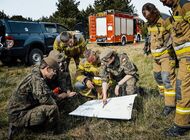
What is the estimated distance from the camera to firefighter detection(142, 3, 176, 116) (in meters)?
4.72

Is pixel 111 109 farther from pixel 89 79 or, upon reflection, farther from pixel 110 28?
pixel 110 28

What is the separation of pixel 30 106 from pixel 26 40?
25.0ft

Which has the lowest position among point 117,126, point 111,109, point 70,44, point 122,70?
point 117,126

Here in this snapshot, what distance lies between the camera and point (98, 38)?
2391 cm

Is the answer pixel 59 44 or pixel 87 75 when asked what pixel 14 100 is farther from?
pixel 59 44

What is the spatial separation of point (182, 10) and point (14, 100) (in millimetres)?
2439

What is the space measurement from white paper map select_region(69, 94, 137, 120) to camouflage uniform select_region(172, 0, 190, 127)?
2.42 ft

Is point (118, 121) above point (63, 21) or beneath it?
beneath

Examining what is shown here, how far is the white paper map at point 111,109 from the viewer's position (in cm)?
425

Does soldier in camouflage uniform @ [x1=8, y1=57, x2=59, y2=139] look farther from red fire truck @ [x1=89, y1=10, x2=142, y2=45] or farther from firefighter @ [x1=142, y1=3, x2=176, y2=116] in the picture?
red fire truck @ [x1=89, y1=10, x2=142, y2=45]

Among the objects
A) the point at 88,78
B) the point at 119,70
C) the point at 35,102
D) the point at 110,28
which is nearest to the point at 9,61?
the point at 88,78

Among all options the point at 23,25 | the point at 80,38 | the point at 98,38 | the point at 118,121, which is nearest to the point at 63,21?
the point at 98,38

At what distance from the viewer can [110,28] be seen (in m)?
23.5

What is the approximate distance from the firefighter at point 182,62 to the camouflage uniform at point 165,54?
906mm
